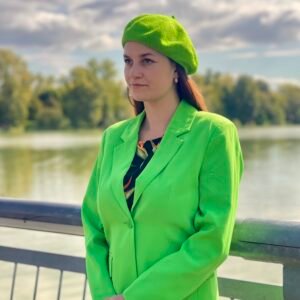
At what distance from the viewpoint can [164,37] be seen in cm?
201

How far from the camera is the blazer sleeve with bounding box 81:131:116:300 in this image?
2.09 m

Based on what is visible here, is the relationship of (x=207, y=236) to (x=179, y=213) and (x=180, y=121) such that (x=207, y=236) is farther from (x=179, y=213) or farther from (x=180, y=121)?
(x=180, y=121)

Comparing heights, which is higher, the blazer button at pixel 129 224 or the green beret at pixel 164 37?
the green beret at pixel 164 37

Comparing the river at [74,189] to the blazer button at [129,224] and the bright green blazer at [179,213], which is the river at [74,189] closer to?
the bright green blazer at [179,213]

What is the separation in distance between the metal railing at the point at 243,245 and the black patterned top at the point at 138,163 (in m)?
0.31

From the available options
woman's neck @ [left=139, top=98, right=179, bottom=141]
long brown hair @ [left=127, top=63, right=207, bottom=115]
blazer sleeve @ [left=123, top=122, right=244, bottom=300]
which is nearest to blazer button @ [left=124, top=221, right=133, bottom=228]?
blazer sleeve @ [left=123, top=122, right=244, bottom=300]

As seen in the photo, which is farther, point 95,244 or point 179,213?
point 95,244

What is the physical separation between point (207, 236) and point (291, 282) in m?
0.30

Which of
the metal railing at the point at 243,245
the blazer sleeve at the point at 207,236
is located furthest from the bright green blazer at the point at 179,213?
the metal railing at the point at 243,245

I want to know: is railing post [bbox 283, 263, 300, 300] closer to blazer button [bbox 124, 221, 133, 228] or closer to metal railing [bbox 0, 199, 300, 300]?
metal railing [bbox 0, 199, 300, 300]

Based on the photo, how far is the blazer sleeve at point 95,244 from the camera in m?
2.09

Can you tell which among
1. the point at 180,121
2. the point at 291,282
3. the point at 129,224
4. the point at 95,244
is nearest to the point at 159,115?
the point at 180,121

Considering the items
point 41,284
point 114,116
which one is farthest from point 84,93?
point 41,284

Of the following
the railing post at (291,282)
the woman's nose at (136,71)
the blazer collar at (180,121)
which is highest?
the woman's nose at (136,71)
